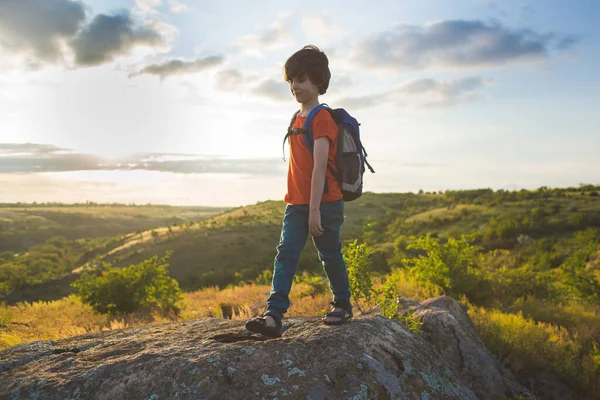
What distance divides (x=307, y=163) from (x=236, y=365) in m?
1.91

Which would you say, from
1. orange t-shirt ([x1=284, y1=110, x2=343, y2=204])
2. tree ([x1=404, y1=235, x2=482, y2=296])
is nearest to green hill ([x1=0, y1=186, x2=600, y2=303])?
tree ([x1=404, y1=235, x2=482, y2=296])

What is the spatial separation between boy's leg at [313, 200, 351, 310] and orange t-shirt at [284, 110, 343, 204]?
0.12 meters

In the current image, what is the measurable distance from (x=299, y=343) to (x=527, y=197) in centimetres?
5124

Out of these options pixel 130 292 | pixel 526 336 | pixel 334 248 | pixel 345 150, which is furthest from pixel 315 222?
pixel 130 292

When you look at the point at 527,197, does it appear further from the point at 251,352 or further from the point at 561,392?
the point at 251,352

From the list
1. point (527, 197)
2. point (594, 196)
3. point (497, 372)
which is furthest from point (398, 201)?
point (497, 372)

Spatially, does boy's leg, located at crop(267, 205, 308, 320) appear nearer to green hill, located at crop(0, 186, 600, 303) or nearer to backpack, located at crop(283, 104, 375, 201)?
backpack, located at crop(283, 104, 375, 201)

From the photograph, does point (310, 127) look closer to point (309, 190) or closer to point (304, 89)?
point (304, 89)

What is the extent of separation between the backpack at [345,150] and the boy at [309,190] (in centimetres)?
5

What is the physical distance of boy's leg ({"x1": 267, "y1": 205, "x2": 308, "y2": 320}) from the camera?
3.66 m

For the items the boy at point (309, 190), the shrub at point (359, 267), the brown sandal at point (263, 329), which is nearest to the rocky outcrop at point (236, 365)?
the brown sandal at point (263, 329)

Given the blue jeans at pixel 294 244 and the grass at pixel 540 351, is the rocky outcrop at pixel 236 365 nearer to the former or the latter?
the blue jeans at pixel 294 244

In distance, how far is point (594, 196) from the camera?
38.3 m

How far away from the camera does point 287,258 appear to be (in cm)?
374
